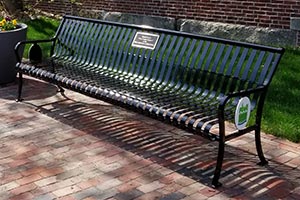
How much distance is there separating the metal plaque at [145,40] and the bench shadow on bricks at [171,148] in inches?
31.8

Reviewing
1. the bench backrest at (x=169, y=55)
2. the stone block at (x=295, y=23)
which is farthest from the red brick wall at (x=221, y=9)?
the bench backrest at (x=169, y=55)

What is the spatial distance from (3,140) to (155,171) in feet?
5.40

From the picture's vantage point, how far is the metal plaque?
515cm

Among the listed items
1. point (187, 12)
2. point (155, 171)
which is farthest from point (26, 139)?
point (187, 12)

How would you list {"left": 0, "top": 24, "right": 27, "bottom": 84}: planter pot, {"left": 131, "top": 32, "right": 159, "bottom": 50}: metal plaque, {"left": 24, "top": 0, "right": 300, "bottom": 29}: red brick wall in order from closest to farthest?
{"left": 131, "top": 32, "right": 159, "bottom": 50}: metal plaque < {"left": 0, "top": 24, "right": 27, "bottom": 84}: planter pot < {"left": 24, "top": 0, "right": 300, "bottom": 29}: red brick wall

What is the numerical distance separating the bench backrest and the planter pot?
64 centimetres

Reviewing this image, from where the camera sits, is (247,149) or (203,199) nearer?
(203,199)

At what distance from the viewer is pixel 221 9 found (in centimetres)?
912

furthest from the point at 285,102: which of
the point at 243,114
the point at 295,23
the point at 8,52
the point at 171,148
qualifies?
the point at 8,52

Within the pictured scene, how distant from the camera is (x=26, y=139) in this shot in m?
4.89

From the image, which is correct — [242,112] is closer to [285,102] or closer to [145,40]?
[145,40]

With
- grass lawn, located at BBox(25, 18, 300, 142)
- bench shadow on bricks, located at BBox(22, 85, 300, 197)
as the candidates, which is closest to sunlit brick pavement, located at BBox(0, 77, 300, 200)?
bench shadow on bricks, located at BBox(22, 85, 300, 197)

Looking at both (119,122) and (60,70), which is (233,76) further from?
(60,70)

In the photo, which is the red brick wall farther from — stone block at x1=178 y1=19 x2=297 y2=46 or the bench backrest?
the bench backrest
